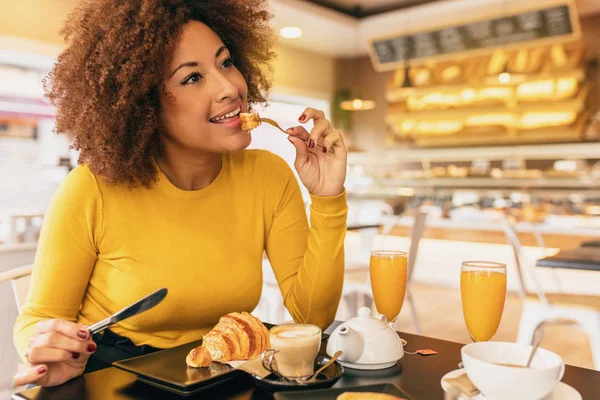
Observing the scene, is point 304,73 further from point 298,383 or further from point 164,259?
point 298,383

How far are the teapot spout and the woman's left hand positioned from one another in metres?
0.44

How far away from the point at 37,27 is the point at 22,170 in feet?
13.2

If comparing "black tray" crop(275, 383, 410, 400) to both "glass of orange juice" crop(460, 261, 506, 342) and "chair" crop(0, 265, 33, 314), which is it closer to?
"glass of orange juice" crop(460, 261, 506, 342)

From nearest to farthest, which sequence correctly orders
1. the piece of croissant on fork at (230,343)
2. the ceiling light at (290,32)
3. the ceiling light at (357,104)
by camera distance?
the piece of croissant on fork at (230,343), the ceiling light at (290,32), the ceiling light at (357,104)

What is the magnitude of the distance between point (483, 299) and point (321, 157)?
0.53 metres

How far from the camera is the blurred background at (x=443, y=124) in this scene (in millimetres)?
4750

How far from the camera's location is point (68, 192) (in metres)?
1.25

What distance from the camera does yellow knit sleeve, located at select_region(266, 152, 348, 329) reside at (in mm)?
1311

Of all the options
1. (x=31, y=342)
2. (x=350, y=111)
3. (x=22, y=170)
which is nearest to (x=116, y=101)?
(x=31, y=342)

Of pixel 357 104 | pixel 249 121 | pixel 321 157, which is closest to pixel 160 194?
pixel 249 121

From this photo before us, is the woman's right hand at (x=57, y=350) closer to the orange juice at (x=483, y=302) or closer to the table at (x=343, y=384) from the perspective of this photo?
the table at (x=343, y=384)

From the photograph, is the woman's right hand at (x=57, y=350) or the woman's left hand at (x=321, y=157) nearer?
the woman's right hand at (x=57, y=350)

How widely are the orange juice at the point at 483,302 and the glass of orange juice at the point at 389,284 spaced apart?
0.15 meters

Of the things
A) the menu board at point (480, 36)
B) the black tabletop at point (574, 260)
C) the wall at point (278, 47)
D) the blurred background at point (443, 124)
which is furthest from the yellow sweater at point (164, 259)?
the menu board at point (480, 36)
